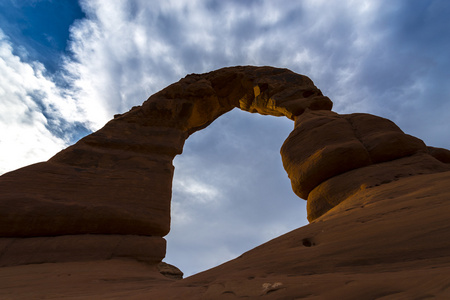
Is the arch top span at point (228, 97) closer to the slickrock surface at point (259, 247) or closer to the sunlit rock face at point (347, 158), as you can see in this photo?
the slickrock surface at point (259, 247)

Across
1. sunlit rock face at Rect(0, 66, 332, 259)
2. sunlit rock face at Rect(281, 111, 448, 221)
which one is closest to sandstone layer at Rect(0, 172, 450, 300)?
sunlit rock face at Rect(281, 111, 448, 221)

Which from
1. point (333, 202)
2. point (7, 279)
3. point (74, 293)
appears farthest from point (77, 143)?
point (333, 202)

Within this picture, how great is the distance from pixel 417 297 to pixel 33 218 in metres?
7.04

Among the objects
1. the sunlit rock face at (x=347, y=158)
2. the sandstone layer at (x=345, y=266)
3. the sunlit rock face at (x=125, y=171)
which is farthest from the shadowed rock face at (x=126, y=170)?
the sunlit rock face at (x=347, y=158)

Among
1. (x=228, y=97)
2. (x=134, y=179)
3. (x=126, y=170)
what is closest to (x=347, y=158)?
(x=134, y=179)

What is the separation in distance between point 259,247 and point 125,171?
216 inches

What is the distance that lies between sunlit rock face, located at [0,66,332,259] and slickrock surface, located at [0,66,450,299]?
0.03m

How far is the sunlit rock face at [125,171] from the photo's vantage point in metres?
6.07

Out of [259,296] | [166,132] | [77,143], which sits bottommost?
[259,296]

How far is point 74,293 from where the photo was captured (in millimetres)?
3510

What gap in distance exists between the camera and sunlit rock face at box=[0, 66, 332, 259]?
6066 millimetres

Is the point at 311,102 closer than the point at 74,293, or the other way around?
the point at 74,293

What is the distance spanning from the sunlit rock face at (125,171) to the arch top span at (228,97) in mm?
42

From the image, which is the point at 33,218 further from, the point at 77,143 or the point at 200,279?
the point at 200,279
